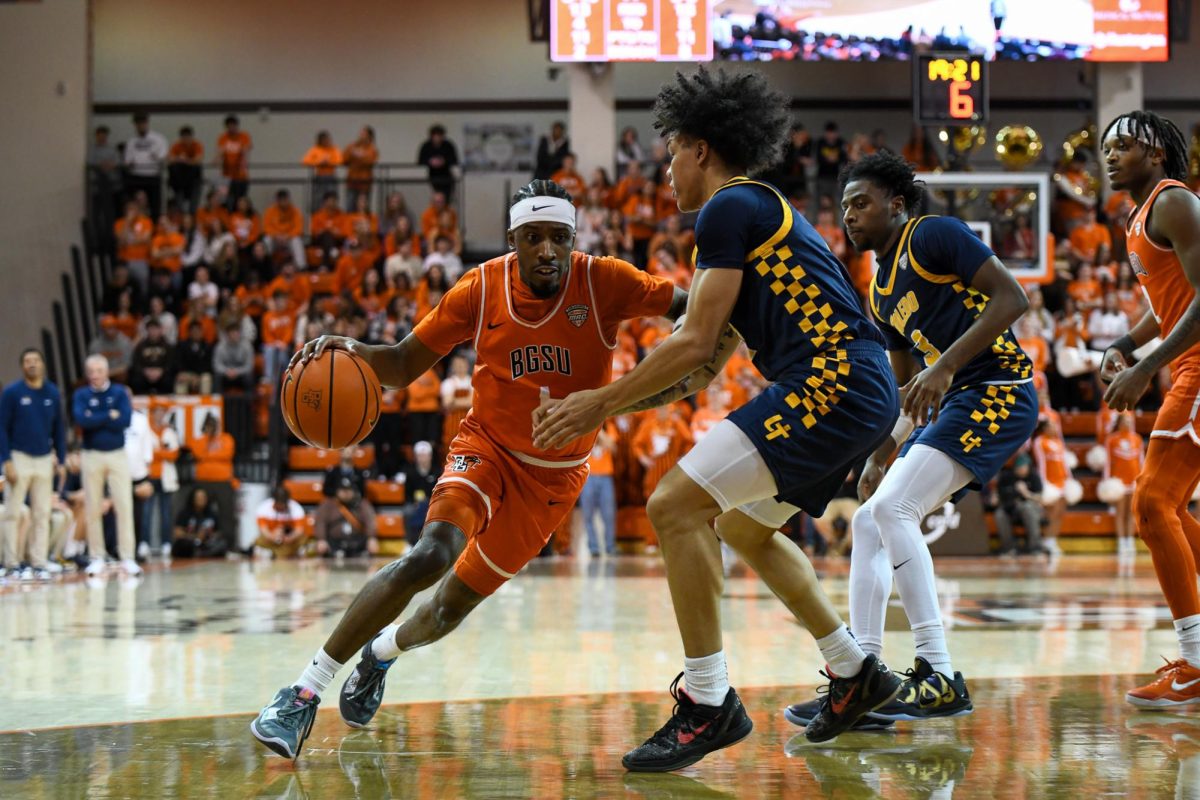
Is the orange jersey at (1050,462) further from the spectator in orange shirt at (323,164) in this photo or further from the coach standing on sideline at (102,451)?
the spectator in orange shirt at (323,164)

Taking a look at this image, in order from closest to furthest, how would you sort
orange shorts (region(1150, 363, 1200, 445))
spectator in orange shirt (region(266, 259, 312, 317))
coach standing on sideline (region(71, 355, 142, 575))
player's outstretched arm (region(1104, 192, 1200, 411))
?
1. player's outstretched arm (region(1104, 192, 1200, 411))
2. orange shorts (region(1150, 363, 1200, 445))
3. coach standing on sideline (region(71, 355, 142, 575))
4. spectator in orange shirt (region(266, 259, 312, 317))

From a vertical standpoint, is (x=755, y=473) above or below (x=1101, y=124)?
below

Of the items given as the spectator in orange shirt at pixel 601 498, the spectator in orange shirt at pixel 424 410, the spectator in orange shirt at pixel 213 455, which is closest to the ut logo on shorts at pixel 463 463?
the spectator in orange shirt at pixel 601 498

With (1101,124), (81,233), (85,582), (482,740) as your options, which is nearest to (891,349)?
(482,740)

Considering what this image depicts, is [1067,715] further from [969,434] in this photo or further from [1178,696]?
[969,434]

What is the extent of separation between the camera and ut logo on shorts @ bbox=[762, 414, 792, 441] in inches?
147

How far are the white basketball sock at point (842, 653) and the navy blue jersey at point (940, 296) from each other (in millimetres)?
1157

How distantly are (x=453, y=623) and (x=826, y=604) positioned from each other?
4.27 ft

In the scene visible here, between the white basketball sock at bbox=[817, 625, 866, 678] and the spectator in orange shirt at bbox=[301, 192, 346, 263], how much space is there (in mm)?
14796

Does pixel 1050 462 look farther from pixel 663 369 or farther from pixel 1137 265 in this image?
pixel 663 369

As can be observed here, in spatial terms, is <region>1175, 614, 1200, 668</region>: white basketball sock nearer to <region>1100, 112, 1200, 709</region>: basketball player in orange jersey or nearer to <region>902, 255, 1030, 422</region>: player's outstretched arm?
<region>1100, 112, 1200, 709</region>: basketball player in orange jersey

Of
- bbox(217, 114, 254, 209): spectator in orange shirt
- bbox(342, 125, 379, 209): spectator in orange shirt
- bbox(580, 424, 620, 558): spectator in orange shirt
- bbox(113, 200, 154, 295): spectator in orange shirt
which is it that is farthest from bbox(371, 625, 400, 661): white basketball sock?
bbox(217, 114, 254, 209): spectator in orange shirt

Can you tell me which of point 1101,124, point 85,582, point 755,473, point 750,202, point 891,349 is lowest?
point 85,582

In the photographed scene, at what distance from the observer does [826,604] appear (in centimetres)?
400
